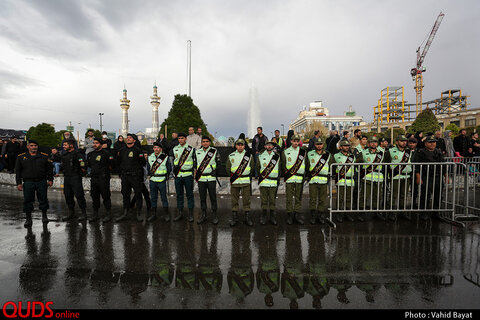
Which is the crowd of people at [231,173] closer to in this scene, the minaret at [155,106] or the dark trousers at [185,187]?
the dark trousers at [185,187]

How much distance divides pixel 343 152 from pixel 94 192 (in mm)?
6246

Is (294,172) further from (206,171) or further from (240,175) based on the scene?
(206,171)

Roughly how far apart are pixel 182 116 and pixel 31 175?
25522 mm

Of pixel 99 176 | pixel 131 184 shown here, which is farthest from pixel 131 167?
pixel 99 176

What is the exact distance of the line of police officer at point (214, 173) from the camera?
232 inches

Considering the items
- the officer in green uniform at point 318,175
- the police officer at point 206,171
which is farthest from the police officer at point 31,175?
the officer in green uniform at point 318,175

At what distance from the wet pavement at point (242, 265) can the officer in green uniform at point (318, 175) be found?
436 millimetres

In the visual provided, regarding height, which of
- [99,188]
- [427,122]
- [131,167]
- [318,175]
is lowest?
[99,188]

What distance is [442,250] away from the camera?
14.0ft

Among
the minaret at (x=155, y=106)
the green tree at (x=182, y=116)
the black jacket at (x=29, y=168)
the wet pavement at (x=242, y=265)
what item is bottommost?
the wet pavement at (x=242, y=265)

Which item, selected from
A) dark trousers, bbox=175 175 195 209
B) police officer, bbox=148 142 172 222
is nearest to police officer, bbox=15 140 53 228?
police officer, bbox=148 142 172 222

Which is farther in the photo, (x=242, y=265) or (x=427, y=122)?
(x=427, y=122)

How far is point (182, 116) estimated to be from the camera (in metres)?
30.8
